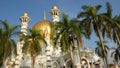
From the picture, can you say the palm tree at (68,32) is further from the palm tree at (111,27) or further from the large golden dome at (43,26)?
the large golden dome at (43,26)

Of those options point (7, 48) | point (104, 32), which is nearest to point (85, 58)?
point (104, 32)

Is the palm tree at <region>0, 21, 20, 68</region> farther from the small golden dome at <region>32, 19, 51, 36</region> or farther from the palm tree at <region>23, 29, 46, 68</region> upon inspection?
the small golden dome at <region>32, 19, 51, 36</region>

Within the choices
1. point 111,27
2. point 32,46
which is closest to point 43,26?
point 32,46

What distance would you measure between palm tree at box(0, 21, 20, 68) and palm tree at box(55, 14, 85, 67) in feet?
26.4

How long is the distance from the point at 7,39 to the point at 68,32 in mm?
10816

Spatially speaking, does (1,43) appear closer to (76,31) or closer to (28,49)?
(28,49)

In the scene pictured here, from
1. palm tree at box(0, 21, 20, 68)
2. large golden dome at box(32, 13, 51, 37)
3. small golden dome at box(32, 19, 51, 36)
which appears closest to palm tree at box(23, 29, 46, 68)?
palm tree at box(0, 21, 20, 68)

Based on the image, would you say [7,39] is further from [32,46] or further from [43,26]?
[43,26]

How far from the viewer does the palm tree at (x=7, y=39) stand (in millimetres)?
34188

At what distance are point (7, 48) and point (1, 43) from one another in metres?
1.26

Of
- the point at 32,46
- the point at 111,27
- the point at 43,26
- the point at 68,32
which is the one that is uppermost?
the point at 43,26

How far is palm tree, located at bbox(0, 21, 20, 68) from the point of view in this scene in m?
34.2

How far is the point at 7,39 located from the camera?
34656 mm

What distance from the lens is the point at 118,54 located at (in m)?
50.2
